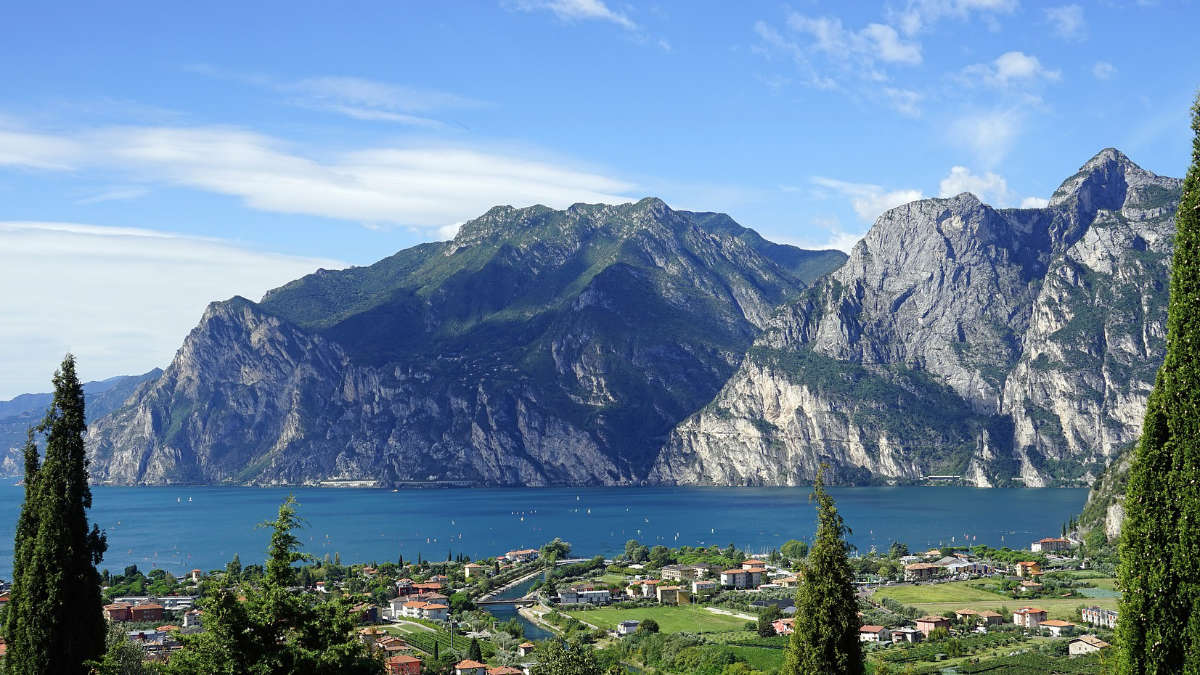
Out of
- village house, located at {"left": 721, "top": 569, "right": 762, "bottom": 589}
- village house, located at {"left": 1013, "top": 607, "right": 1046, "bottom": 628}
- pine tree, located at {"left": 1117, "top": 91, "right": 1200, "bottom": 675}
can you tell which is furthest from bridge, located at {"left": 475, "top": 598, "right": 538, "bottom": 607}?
pine tree, located at {"left": 1117, "top": 91, "right": 1200, "bottom": 675}

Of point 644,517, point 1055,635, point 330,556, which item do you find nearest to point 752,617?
point 1055,635

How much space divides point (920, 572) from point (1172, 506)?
304ft

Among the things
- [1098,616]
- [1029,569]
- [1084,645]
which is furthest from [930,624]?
[1029,569]

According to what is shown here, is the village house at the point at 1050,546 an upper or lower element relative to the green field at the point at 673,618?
upper

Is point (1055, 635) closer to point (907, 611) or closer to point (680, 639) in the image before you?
point (907, 611)

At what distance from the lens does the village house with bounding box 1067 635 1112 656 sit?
57625 mm

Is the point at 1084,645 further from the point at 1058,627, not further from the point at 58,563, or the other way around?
the point at 58,563

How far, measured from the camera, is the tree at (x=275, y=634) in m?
12.9

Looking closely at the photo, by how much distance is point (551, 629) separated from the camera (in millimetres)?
75812

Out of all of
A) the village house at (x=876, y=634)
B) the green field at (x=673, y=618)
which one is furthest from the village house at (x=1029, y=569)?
the village house at (x=876, y=634)

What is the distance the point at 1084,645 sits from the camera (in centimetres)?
5831

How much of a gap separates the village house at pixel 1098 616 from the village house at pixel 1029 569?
25.6m

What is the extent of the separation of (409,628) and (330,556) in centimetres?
5377

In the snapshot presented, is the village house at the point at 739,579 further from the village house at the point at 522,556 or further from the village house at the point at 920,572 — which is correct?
the village house at the point at 522,556
